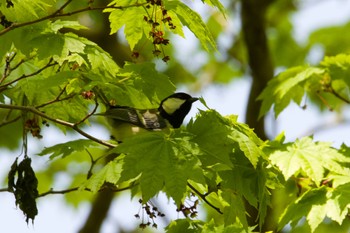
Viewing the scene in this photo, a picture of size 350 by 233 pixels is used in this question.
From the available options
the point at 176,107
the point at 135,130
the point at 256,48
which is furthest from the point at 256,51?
the point at 135,130

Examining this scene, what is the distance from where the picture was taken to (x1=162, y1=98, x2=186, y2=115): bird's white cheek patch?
3.20 meters

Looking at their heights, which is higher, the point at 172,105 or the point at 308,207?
the point at 172,105

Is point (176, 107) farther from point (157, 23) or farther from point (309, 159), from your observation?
point (157, 23)

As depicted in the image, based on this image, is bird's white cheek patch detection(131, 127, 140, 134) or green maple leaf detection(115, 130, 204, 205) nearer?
green maple leaf detection(115, 130, 204, 205)

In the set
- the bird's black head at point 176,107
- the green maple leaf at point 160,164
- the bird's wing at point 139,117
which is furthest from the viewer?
the bird's black head at point 176,107

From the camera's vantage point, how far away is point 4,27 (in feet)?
7.97

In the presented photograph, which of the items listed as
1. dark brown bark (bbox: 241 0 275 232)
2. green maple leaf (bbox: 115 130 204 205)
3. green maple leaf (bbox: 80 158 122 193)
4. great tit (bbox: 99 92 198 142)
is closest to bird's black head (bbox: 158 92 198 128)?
great tit (bbox: 99 92 198 142)

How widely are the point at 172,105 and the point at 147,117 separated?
357mm

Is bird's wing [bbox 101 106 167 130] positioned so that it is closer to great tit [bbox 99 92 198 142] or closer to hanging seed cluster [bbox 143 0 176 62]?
great tit [bbox 99 92 198 142]

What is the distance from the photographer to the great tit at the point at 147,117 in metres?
2.77

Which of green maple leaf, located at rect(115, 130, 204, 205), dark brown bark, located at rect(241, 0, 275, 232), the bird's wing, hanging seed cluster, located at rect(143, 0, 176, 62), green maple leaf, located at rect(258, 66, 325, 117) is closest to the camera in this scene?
green maple leaf, located at rect(115, 130, 204, 205)

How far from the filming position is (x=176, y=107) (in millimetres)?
3271

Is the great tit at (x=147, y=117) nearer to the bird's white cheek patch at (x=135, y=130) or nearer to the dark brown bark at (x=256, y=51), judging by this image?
the bird's white cheek patch at (x=135, y=130)

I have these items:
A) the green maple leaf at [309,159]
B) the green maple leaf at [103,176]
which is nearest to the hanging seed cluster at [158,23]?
the green maple leaf at [103,176]
